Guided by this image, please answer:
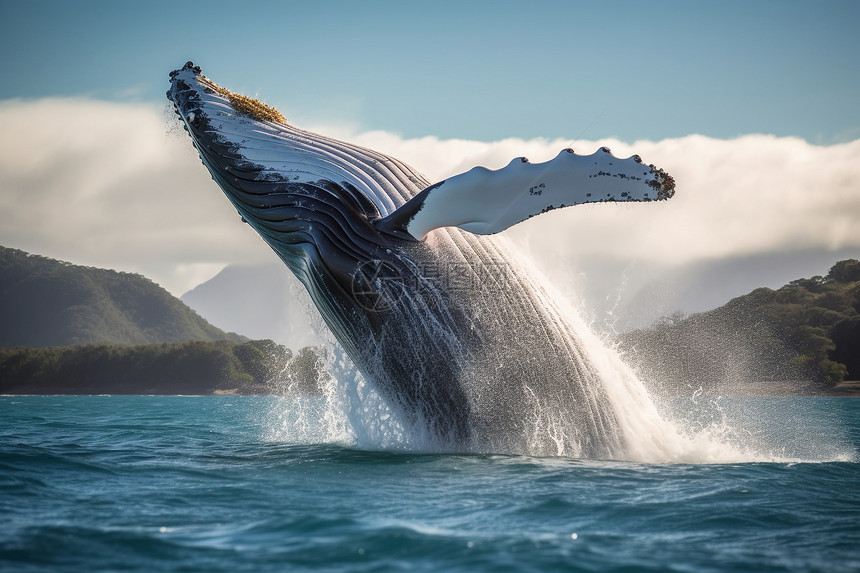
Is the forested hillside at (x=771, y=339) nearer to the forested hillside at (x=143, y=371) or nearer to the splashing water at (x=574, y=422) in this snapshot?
the splashing water at (x=574, y=422)

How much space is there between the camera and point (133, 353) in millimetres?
106125

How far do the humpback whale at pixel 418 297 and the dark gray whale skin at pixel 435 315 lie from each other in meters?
0.01

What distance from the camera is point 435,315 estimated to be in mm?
8484

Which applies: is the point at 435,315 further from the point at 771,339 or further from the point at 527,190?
the point at 771,339

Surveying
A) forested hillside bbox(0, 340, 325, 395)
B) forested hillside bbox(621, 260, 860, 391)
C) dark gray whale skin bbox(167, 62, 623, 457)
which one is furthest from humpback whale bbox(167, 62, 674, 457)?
forested hillside bbox(0, 340, 325, 395)

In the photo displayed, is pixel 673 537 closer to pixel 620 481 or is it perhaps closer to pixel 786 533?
pixel 786 533

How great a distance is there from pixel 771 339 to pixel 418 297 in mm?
68651

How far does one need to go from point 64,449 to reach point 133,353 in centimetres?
10265

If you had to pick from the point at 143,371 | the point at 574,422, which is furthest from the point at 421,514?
the point at 143,371

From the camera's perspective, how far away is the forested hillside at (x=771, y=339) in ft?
162

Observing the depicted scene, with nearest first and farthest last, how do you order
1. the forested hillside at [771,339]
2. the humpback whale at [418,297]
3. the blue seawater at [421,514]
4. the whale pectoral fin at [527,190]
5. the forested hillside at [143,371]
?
the blue seawater at [421,514]
the whale pectoral fin at [527,190]
the humpback whale at [418,297]
the forested hillside at [771,339]
the forested hillside at [143,371]

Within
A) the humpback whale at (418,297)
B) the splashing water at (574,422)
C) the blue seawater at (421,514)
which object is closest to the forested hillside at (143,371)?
the splashing water at (574,422)

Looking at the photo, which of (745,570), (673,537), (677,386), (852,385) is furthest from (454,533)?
(852,385)

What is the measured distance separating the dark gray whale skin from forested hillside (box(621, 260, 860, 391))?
34.7 metres
